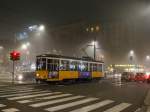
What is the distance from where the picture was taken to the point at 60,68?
A: 28.0m

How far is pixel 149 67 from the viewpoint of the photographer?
323 ft

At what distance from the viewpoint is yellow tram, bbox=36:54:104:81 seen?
27219 millimetres

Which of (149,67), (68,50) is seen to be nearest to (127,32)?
(68,50)

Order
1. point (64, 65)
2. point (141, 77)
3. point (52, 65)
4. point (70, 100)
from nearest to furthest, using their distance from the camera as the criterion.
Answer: point (70, 100)
point (52, 65)
point (64, 65)
point (141, 77)

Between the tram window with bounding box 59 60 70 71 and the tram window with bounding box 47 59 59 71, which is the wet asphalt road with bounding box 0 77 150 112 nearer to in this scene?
the tram window with bounding box 47 59 59 71

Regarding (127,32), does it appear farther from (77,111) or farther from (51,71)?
(77,111)

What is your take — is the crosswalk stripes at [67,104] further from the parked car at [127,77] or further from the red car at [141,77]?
the red car at [141,77]

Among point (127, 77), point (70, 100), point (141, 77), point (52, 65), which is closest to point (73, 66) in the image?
point (52, 65)

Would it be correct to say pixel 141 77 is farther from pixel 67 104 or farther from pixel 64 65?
pixel 67 104

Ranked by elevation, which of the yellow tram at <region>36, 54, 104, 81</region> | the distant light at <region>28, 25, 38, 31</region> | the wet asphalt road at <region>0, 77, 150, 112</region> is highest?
the distant light at <region>28, 25, 38, 31</region>

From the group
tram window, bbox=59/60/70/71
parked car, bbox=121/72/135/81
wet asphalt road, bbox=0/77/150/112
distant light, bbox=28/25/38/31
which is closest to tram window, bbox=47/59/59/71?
tram window, bbox=59/60/70/71

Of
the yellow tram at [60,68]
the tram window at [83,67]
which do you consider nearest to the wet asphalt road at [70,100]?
the yellow tram at [60,68]

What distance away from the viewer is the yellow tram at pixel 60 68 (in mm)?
27219

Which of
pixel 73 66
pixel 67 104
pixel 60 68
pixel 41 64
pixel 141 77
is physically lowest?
pixel 67 104
